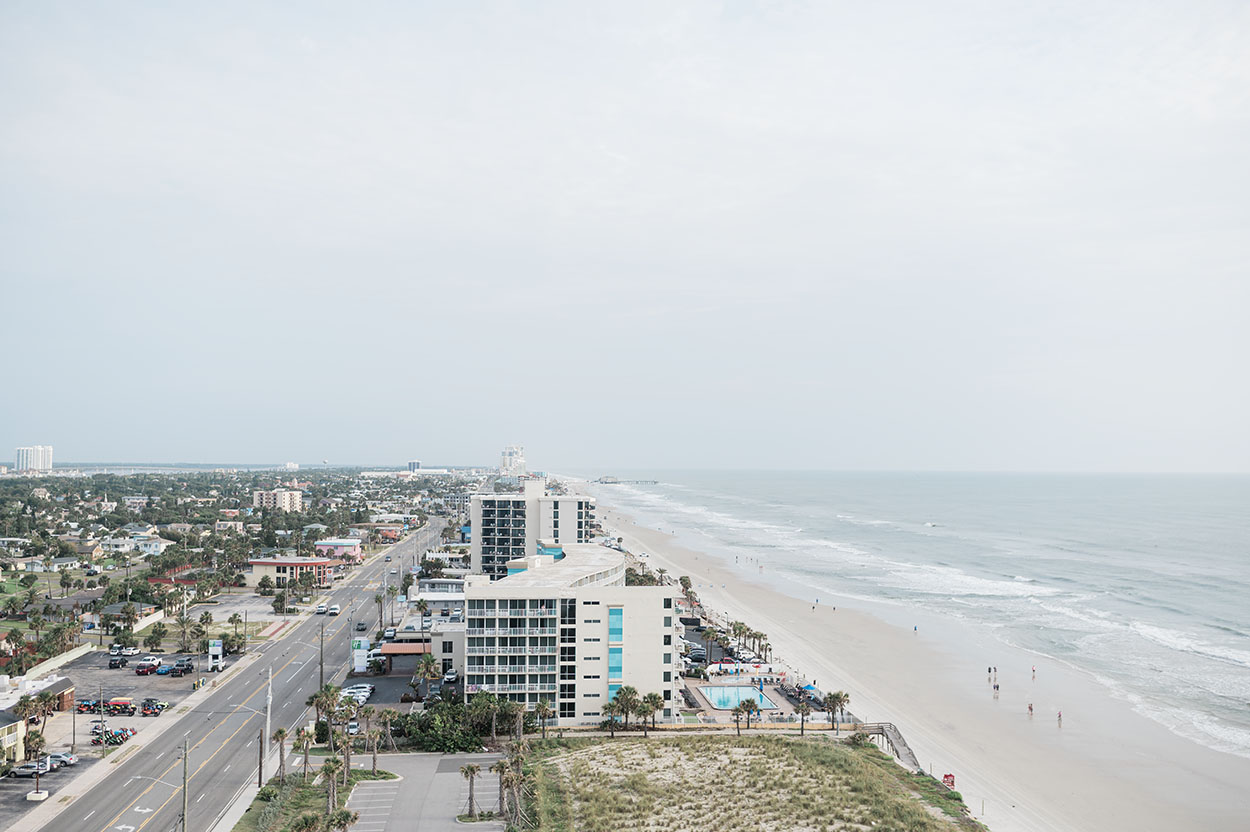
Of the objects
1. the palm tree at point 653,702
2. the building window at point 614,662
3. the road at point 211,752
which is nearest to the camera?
the road at point 211,752

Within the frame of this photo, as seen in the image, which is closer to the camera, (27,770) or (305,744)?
(27,770)

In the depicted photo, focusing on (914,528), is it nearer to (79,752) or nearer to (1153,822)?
(1153,822)

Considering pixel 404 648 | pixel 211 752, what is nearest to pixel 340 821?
pixel 211 752

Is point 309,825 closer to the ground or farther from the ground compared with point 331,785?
farther from the ground

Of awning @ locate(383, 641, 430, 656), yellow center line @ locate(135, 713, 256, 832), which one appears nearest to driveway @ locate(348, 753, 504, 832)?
yellow center line @ locate(135, 713, 256, 832)

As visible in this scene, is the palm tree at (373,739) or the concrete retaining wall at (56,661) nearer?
the palm tree at (373,739)

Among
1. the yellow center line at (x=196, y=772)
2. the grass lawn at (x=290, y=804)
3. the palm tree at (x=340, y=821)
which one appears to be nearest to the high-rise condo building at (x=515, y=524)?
the yellow center line at (x=196, y=772)

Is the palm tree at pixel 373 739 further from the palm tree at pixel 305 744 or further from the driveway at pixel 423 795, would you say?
the palm tree at pixel 305 744

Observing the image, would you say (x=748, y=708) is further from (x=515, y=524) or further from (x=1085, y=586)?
(x=1085, y=586)
